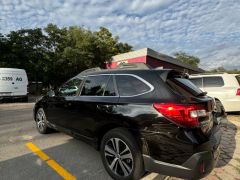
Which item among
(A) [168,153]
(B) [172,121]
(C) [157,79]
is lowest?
(A) [168,153]

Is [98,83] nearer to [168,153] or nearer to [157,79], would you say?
[157,79]

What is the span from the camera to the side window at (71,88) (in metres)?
4.52

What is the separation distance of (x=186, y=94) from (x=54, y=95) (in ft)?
10.7

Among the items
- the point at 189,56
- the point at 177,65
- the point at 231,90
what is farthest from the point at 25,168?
the point at 189,56

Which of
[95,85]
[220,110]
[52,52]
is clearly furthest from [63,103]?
[52,52]

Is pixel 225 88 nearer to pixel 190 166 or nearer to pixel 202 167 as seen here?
pixel 202 167

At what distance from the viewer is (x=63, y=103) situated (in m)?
4.71

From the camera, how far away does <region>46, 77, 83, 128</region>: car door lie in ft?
14.8

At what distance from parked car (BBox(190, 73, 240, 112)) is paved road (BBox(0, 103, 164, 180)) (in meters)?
5.61

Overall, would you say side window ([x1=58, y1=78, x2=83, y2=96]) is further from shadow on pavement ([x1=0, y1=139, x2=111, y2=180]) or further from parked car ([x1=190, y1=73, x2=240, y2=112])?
parked car ([x1=190, y1=73, x2=240, y2=112])

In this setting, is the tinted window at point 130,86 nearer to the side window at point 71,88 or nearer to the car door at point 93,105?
the car door at point 93,105

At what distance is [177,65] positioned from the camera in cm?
2862

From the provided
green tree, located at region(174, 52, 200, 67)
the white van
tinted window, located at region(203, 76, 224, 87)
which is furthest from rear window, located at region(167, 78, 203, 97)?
green tree, located at region(174, 52, 200, 67)

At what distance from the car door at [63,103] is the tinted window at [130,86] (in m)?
1.23
